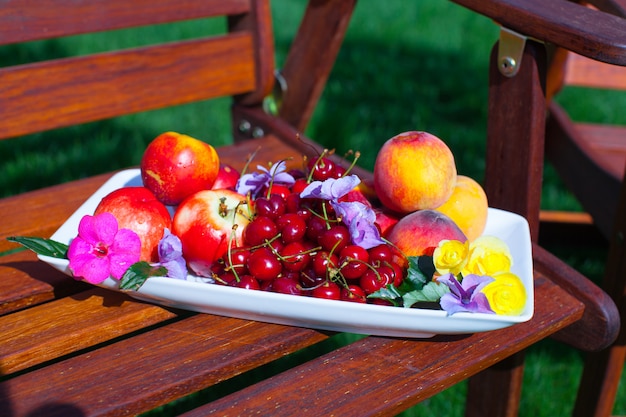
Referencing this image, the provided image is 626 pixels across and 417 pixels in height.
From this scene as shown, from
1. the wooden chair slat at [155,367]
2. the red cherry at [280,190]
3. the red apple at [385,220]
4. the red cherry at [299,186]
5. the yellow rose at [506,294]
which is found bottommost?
the wooden chair slat at [155,367]

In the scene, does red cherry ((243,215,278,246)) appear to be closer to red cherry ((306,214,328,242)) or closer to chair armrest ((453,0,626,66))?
red cherry ((306,214,328,242))

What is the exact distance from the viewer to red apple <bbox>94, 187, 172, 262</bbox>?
40.4 inches

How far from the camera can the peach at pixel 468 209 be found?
1095 mm

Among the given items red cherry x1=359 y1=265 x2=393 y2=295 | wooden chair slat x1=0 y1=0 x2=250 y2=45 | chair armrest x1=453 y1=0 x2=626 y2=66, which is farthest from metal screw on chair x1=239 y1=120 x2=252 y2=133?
red cherry x1=359 y1=265 x2=393 y2=295

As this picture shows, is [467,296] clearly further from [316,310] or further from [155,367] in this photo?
[155,367]

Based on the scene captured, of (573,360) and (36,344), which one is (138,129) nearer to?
(573,360)

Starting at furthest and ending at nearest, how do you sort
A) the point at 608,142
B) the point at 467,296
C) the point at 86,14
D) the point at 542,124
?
1. the point at 608,142
2. the point at 86,14
3. the point at 542,124
4. the point at 467,296

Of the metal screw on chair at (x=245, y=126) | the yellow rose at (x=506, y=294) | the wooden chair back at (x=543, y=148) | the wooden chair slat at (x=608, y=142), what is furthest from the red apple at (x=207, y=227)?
the wooden chair slat at (x=608, y=142)

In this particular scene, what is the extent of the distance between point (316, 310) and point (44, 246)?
38 cm

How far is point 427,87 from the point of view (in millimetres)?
3617

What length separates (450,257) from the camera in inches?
37.1

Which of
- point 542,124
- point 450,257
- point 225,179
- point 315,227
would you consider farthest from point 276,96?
point 450,257

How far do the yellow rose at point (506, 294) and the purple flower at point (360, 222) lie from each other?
0.15 m

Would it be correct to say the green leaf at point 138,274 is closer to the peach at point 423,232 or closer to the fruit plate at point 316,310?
the fruit plate at point 316,310
